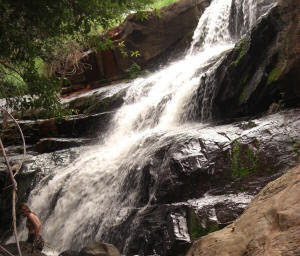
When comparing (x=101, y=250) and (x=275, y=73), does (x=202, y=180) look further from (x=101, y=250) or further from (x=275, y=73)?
(x=275, y=73)

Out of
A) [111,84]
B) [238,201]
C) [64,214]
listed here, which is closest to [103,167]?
[64,214]

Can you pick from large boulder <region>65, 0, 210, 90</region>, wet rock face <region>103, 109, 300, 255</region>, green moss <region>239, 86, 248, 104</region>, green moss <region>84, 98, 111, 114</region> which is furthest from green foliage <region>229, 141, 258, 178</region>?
large boulder <region>65, 0, 210, 90</region>

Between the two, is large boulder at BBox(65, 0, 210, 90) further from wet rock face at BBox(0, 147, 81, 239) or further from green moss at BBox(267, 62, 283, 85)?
green moss at BBox(267, 62, 283, 85)

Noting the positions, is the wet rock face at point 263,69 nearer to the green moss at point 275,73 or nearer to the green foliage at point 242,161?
the green moss at point 275,73

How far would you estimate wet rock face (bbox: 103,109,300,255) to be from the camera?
4.70 meters

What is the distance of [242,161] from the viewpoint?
539 centimetres

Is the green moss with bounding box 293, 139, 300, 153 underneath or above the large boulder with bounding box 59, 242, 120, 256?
above

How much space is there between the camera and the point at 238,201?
469 cm

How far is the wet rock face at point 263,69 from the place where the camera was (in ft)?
21.3

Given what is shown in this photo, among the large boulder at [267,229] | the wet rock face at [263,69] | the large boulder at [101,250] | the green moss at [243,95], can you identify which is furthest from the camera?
the green moss at [243,95]

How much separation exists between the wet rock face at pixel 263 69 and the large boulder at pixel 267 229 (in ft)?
12.5

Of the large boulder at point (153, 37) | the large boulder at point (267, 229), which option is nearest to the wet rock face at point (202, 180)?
the large boulder at point (267, 229)

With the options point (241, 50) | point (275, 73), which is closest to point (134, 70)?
point (241, 50)

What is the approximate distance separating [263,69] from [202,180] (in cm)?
320
